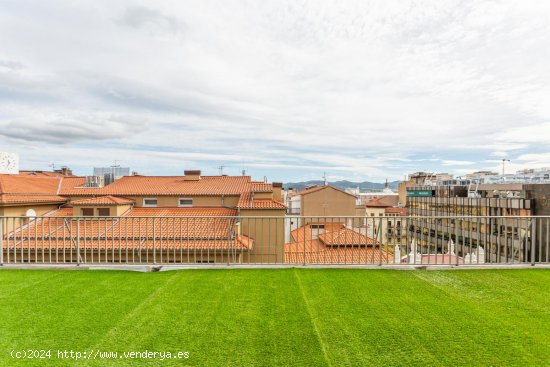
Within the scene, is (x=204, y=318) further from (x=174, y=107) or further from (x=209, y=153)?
(x=209, y=153)

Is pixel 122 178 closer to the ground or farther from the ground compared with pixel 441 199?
farther from the ground

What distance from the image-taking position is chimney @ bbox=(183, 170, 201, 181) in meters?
24.2

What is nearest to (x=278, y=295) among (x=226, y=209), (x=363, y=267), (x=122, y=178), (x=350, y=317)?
(x=350, y=317)

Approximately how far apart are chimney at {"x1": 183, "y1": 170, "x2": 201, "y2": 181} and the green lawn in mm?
19916

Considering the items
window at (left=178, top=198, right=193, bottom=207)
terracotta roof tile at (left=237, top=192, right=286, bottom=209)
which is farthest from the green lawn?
window at (left=178, top=198, right=193, bottom=207)

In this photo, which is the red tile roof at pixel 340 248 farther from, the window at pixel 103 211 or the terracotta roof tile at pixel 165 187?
the terracotta roof tile at pixel 165 187

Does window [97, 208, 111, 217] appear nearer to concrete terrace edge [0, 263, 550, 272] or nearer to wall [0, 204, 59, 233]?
wall [0, 204, 59, 233]

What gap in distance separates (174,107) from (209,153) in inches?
914

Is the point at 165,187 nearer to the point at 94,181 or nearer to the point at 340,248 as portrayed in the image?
the point at 94,181

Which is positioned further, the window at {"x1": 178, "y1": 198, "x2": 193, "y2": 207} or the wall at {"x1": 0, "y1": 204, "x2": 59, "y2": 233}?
the window at {"x1": 178, "y1": 198, "x2": 193, "y2": 207}

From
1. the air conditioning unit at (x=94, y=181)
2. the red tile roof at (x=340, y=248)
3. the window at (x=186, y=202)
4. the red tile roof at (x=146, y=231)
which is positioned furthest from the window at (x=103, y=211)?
the red tile roof at (x=340, y=248)

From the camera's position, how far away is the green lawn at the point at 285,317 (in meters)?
2.46

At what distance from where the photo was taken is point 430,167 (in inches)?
3563

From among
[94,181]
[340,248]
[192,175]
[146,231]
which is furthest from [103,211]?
[340,248]
